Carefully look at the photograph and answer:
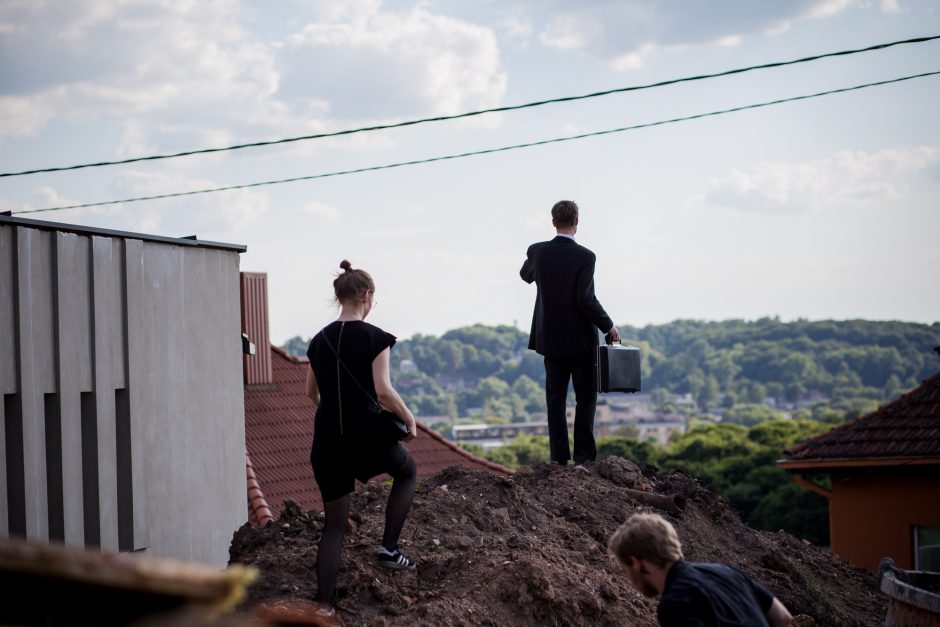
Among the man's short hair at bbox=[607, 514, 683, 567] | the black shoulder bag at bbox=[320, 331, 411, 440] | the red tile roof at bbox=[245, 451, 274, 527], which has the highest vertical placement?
the black shoulder bag at bbox=[320, 331, 411, 440]

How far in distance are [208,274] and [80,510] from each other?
2.72 meters

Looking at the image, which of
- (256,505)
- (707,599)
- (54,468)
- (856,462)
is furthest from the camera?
(856,462)

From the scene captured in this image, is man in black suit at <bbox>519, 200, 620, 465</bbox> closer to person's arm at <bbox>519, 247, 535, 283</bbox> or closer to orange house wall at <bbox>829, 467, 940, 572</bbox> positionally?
person's arm at <bbox>519, 247, 535, 283</bbox>

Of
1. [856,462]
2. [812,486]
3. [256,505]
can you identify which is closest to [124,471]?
[256,505]

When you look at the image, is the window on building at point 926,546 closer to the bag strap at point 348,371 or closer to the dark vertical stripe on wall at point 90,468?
the dark vertical stripe on wall at point 90,468

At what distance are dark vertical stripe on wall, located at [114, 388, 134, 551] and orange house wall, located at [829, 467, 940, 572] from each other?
15.6 m

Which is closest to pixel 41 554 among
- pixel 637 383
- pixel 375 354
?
pixel 375 354

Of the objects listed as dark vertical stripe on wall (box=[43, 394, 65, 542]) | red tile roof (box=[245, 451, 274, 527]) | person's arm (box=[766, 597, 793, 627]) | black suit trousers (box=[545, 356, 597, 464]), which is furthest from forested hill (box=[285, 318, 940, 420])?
person's arm (box=[766, 597, 793, 627])

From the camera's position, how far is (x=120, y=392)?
8.58m

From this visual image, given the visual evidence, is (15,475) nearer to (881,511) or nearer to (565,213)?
(565,213)

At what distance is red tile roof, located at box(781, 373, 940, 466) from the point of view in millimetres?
20641

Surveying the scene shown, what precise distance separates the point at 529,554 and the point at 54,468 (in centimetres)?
384

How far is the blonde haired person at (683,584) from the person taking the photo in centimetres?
380

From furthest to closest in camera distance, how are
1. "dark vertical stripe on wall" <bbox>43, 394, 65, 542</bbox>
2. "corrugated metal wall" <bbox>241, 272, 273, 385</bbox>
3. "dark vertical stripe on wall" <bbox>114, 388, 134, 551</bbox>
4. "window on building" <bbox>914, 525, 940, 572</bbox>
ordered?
"window on building" <bbox>914, 525, 940, 572</bbox>
"corrugated metal wall" <bbox>241, 272, 273, 385</bbox>
"dark vertical stripe on wall" <bbox>114, 388, 134, 551</bbox>
"dark vertical stripe on wall" <bbox>43, 394, 65, 542</bbox>
